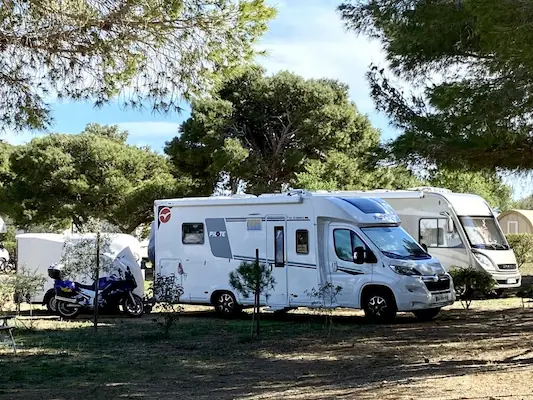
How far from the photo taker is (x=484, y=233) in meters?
16.4

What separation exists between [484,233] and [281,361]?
28.6ft

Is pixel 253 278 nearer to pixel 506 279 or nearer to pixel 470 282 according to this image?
pixel 470 282

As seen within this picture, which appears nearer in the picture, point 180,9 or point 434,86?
point 180,9

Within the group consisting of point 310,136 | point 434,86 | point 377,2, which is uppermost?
point 310,136

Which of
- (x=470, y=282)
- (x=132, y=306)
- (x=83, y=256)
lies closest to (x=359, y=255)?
(x=470, y=282)

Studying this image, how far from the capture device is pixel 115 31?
845 cm

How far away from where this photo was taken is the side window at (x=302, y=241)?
13.7 meters

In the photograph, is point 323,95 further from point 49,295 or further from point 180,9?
point 180,9

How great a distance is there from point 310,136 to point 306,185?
306cm

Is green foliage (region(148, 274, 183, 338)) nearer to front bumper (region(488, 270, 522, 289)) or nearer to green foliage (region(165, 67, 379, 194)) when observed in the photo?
front bumper (region(488, 270, 522, 289))

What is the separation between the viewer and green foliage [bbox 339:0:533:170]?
7871 mm

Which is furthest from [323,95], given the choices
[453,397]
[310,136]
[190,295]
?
[453,397]

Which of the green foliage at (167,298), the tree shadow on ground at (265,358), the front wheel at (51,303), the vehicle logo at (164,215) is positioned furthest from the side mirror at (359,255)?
the front wheel at (51,303)

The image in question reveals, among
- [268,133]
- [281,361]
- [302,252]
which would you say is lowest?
[281,361]
